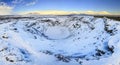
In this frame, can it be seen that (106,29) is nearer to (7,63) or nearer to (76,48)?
(76,48)

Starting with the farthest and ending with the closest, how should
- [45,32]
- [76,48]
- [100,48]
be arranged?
[45,32]
[76,48]
[100,48]

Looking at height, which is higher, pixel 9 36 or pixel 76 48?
pixel 9 36

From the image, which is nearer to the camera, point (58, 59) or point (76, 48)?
point (58, 59)

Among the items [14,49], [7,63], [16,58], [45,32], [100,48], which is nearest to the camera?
[7,63]

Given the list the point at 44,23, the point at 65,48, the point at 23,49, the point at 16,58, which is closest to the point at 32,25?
the point at 44,23

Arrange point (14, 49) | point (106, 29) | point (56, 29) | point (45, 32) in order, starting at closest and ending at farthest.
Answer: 1. point (14, 49)
2. point (106, 29)
3. point (45, 32)
4. point (56, 29)

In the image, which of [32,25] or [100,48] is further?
[32,25]

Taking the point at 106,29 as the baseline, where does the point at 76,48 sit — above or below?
below

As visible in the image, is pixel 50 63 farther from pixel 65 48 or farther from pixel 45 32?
pixel 45 32

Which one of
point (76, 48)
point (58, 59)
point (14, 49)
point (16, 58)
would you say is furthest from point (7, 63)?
point (76, 48)
